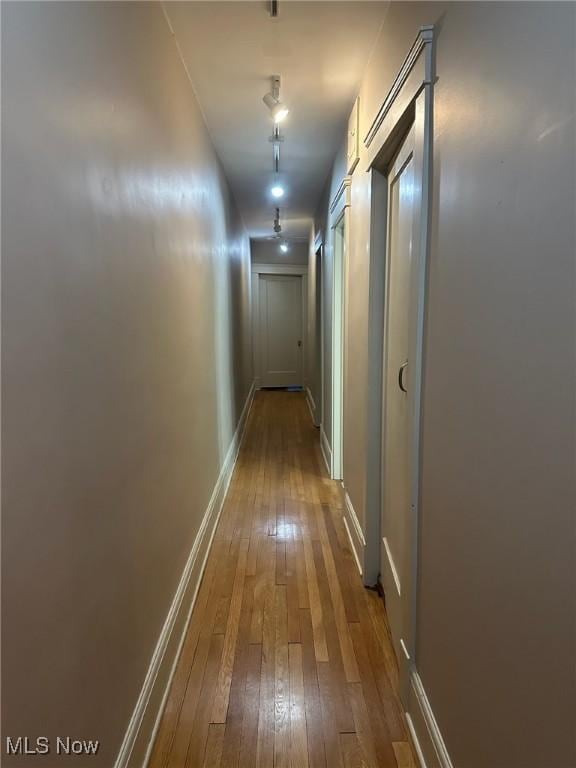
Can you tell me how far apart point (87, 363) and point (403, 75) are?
135 cm

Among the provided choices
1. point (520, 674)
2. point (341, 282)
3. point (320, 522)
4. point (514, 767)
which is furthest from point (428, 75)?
point (320, 522)

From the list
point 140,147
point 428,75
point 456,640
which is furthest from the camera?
point 140,147

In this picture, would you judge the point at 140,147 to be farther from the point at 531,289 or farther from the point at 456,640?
the point at 456,640

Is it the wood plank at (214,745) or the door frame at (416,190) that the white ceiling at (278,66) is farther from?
the wood plank at (214,745)

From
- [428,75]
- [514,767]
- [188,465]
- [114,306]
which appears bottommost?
[514,767]

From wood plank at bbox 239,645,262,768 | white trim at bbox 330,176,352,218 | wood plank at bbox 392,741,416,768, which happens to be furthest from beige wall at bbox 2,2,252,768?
white trim at bbox 330,176,352,218

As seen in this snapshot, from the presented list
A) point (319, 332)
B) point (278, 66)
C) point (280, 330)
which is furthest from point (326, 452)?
point (280, 330)

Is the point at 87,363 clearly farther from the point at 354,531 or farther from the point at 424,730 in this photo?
the point at 354,531

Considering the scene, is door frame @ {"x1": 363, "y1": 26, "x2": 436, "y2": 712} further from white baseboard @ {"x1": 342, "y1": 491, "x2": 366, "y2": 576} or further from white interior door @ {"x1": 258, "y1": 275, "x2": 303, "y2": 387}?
white interior door @ {"x1": 258, "y1": 275, "x2": 303, "y2": 387}

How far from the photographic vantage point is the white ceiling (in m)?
1.62

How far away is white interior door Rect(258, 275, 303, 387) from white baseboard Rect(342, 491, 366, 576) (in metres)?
5.08

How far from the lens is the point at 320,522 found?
2891 mm

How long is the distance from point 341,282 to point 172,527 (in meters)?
2.38

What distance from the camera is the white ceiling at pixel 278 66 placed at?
1.62 m
